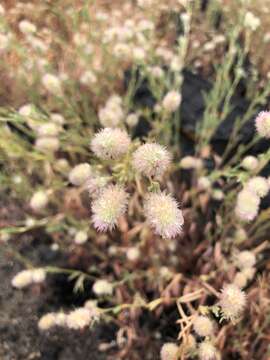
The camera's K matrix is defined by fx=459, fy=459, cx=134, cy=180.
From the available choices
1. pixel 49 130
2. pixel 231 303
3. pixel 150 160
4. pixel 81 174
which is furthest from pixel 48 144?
pixel 231 303

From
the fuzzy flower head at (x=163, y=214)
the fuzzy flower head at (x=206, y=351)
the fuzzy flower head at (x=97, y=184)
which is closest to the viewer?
the fuzzy flower head at (x=163, y=214)

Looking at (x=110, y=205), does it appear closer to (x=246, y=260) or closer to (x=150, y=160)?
(x=150, y=160)

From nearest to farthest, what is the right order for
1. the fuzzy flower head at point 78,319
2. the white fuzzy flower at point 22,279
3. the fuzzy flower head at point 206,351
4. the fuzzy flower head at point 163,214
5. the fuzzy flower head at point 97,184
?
the fuzzy flower head at point 163,214 → the fuzzy flower head at point 97,184 → the fuzzy flower head at point 206,351 → the fuzzy flower head at point 78,319 → the white fuzzy flower at point 22,279

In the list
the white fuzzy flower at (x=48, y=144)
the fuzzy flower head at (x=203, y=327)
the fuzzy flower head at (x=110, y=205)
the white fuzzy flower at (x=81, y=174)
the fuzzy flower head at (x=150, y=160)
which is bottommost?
the fuzzy flower head at (x=203, y=327)

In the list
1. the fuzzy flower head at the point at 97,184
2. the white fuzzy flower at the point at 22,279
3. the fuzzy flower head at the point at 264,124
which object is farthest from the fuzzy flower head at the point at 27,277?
the fuzzy flower head at the point at 264,124

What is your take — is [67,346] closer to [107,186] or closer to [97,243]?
[97,243]

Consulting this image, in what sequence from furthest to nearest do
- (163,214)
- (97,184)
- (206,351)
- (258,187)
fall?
(258,187), (206,351), (97,184), (163,214)

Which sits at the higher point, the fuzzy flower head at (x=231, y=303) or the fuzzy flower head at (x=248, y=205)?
the fuzzy flower head at (x=248, y=205)

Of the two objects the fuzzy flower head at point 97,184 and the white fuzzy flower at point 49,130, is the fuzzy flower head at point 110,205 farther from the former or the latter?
the white fuzzy flower at point 49,130
